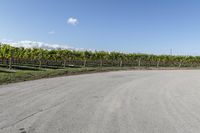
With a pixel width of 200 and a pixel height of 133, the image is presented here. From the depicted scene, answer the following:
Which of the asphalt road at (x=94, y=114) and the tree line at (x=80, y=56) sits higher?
the tree line at (x=80, y=56)

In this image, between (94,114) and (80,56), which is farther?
(80,56)

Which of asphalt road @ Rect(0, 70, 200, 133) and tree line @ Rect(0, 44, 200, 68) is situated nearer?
asphalt road @ Rect(0, 70, 200, 133)

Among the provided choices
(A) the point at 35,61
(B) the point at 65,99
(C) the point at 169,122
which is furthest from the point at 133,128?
(A) the point at 35,61

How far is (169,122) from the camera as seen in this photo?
5332 mm

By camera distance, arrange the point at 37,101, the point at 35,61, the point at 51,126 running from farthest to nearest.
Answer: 1. the point at 35,61
2. the point at 37,101
3. the point at 51,126

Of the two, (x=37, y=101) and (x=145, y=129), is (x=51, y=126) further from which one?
(x=37, y=101)

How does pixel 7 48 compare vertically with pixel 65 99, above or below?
above

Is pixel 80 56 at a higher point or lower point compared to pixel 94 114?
higher

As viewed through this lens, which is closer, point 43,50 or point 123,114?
point 123,114

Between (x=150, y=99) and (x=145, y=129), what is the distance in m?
3.60

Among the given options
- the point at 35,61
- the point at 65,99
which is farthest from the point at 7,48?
the point at 65,99

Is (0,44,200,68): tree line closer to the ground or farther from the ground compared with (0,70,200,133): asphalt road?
farther from the ground

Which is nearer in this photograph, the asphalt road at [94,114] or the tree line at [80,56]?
the asphalt road at [94,114]

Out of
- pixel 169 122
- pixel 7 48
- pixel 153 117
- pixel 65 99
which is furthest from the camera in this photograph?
pixel 7 48
